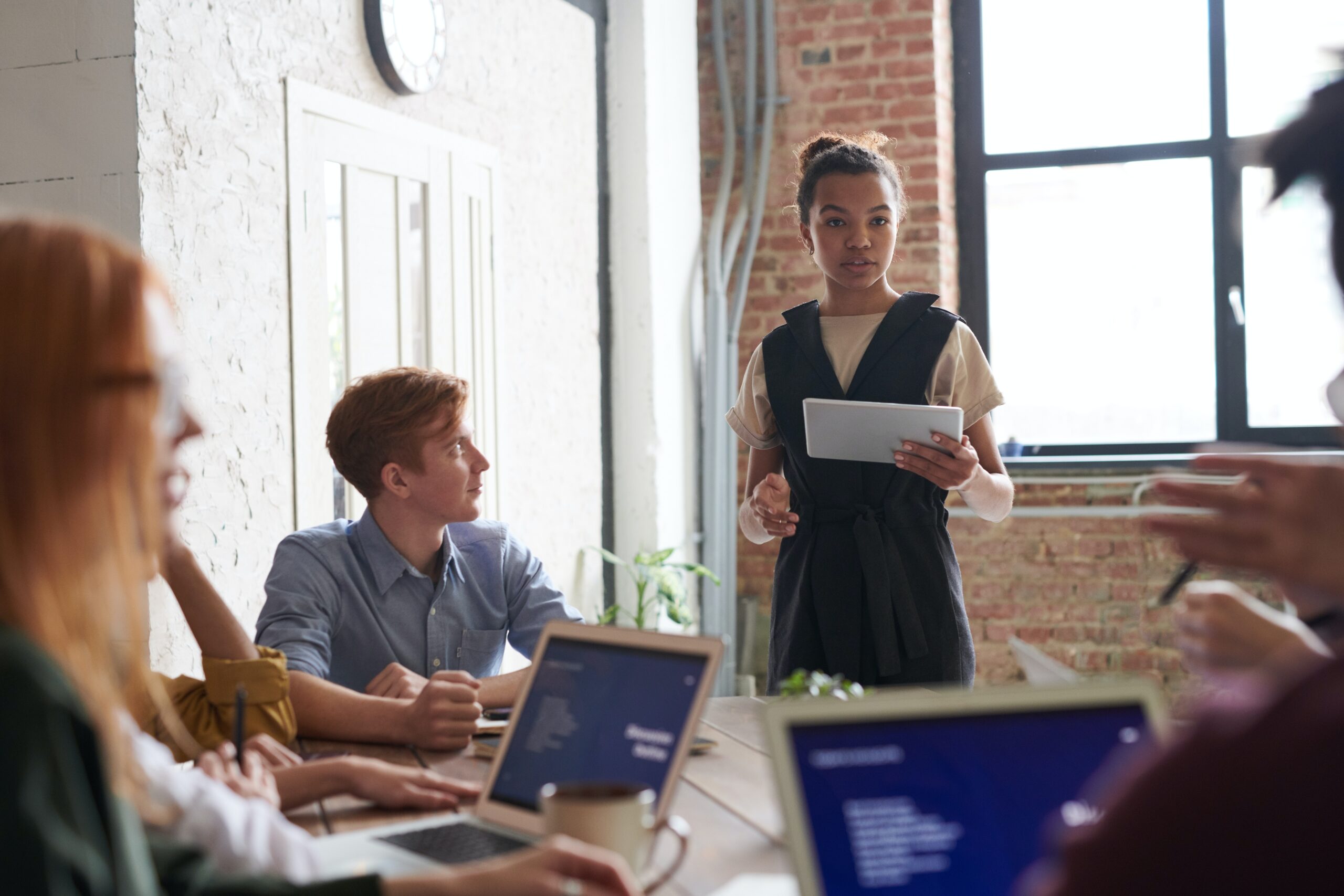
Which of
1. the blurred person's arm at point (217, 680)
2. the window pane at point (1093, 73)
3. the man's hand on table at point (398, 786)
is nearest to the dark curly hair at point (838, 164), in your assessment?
the blurred person's arm at point (217, 680)

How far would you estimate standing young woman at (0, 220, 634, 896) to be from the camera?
0.69 metres

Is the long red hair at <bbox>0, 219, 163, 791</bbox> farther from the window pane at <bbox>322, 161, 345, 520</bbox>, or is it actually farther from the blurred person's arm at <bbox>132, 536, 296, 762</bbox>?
the window pane at <bbox>322, 161, 345, 520</bbox>

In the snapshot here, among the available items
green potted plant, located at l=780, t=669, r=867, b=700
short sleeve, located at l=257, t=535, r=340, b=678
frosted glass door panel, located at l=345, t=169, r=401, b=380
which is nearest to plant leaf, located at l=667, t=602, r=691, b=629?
frosted glass door panel, located at l=345, t=169, r=401, b=380

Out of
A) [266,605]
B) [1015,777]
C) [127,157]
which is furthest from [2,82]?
[1015,777]

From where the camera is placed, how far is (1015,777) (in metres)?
0.93

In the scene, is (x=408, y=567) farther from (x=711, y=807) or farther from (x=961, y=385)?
(x=961, y=385)

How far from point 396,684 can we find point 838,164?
1361 millimetres

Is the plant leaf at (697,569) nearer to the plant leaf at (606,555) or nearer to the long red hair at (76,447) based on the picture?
the plant leaf at (606,555)

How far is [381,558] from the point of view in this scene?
204cm

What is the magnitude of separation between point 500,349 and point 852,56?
1920mm

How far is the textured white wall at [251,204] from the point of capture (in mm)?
2496

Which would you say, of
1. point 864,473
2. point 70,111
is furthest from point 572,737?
point 70,111

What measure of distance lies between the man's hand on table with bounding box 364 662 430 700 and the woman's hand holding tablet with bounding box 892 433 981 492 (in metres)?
0.96

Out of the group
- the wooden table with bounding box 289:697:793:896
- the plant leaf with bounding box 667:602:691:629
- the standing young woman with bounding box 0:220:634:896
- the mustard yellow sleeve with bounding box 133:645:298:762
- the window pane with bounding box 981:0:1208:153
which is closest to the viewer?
the standing young woman with bounding box 0:220:634:896
